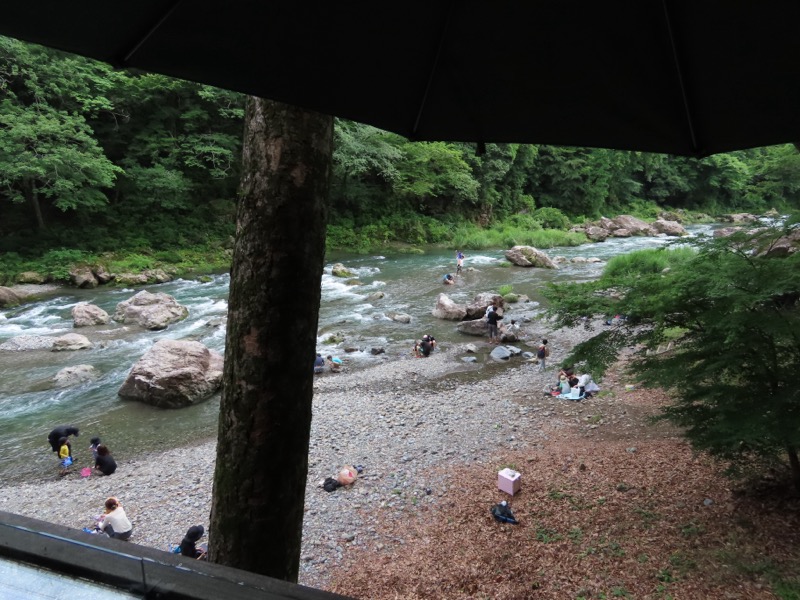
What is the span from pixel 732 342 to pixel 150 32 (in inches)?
177

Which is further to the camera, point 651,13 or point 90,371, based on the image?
point 90,371

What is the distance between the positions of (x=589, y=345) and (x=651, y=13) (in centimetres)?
425

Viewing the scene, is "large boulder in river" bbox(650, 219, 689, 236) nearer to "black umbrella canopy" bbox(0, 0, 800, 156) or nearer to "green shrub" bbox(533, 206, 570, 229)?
"green shrub" bbox(533, 206, 570, 229)

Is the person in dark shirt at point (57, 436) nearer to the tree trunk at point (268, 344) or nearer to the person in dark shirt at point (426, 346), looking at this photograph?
the tree trunk at point (268, 344)

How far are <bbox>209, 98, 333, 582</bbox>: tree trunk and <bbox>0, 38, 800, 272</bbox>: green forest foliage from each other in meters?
8.19

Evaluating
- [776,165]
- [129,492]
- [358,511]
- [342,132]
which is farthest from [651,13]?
[776,165]

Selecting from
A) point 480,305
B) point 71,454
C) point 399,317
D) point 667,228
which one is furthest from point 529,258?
point 71,454

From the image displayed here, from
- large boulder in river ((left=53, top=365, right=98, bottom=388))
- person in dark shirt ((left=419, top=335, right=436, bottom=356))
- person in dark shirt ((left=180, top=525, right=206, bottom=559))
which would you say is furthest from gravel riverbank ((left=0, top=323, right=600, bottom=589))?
large boulder in river ((left=53, top=365, right=98, bottom=388))

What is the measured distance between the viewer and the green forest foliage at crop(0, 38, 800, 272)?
58.5ft

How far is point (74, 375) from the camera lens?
32.1ft

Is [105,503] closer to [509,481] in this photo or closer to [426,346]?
[509,481]

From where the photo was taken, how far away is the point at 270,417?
185cm

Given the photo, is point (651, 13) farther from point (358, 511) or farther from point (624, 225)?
point (624, 225)

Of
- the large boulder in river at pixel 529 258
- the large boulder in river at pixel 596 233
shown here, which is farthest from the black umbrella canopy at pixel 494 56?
the large boulder in river at pixel 596 233
